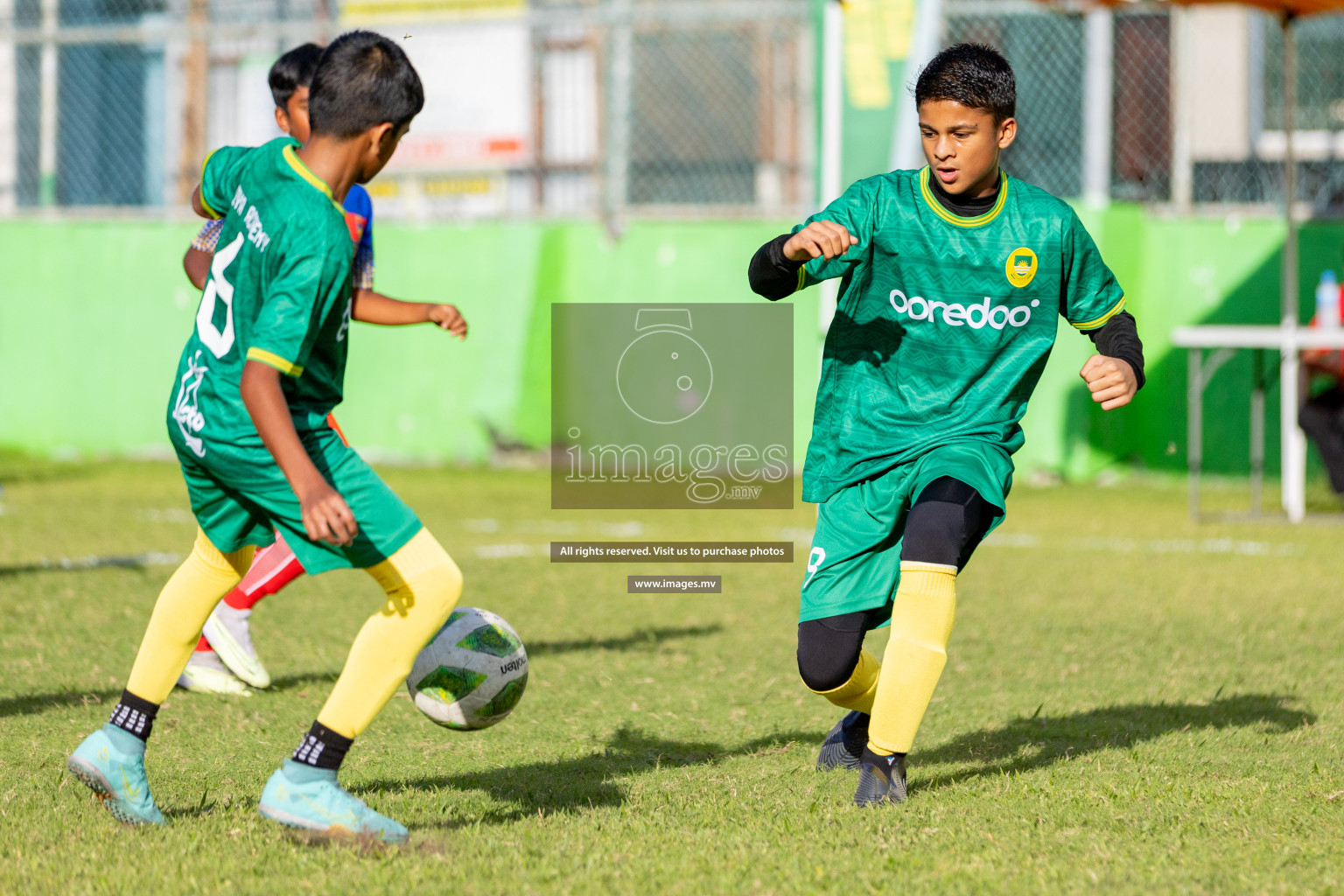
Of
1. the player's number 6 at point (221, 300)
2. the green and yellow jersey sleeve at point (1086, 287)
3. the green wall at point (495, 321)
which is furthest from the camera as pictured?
the green wall at point (495, 321)

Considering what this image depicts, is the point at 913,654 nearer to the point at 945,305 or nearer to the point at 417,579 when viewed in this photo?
the point at 945,305

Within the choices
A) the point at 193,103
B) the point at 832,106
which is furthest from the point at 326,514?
the point at 193,103

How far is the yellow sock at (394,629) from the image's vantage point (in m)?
3.11

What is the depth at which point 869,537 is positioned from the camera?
3.70m

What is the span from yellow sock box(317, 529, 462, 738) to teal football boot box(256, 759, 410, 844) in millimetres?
115

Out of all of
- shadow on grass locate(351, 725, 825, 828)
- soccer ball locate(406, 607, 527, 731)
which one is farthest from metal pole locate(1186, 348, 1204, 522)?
soccer ball locate(406, 607, 527, 731)

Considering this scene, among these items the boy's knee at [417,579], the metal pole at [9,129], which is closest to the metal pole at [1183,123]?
the boy's knee at [417,579]

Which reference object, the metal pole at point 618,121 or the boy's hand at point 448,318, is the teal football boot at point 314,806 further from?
the metal pole at point 618,121

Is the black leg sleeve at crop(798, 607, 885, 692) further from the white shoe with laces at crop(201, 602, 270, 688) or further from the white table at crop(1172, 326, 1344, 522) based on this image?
the white table at crop(1172, 326, 1344, 522)

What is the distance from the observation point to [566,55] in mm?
13656

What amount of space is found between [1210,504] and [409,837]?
834 centimetres

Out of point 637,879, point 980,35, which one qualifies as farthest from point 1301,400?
point 637,879

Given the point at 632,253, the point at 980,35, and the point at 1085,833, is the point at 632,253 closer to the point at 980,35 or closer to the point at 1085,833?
the point at 980,35

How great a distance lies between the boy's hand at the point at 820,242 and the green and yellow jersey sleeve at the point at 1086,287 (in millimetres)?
638
